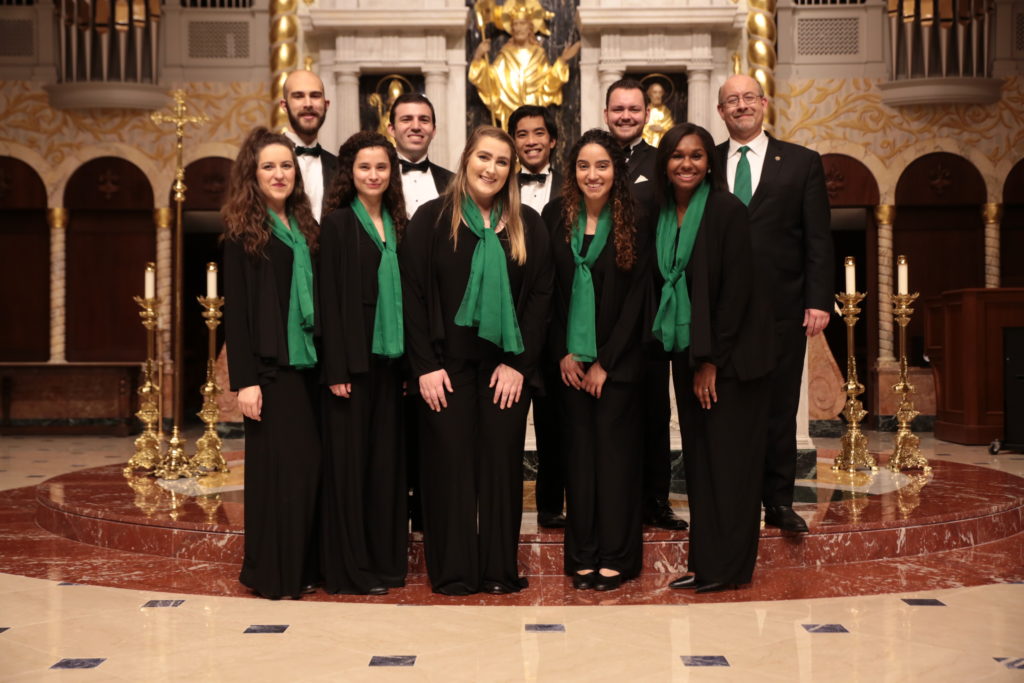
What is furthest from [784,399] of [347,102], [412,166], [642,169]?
[347,102]

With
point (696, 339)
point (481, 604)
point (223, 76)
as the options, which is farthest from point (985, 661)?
point (223, 76)

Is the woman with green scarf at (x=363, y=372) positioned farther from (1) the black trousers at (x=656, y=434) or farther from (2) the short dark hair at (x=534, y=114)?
(1) the black trousers at (x=656, y=434)

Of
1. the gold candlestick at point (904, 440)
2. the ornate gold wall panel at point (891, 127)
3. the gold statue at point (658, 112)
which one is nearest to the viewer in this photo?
the gold candlestick at point (904, 440)

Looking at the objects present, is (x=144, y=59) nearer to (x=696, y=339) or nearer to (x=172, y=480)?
(x=172, y=480)

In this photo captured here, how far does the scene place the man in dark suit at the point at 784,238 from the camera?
423 cm

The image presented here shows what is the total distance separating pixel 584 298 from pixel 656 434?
32.1 inches

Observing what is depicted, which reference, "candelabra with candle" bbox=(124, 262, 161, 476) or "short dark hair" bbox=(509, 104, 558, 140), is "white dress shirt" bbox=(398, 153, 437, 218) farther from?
"candelabra with candle" bbox=(124, 262, 161, 476)

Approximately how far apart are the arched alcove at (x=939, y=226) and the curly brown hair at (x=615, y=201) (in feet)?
26.6

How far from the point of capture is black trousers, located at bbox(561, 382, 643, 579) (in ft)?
13.1

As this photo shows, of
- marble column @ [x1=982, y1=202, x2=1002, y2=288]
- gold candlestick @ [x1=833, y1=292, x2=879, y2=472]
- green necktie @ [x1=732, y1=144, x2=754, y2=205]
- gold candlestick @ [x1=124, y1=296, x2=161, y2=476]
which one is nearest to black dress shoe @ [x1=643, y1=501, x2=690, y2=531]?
green necktie @ [x1=732, y1=144, x2=754, y2=205]

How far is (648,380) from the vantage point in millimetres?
4336

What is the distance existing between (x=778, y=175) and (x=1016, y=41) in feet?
27.3

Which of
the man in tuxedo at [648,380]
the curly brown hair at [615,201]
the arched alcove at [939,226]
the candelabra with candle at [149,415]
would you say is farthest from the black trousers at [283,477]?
the arched alcove at [939,226]

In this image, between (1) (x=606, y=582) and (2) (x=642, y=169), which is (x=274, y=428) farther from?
(2) (x=642, y=169)
